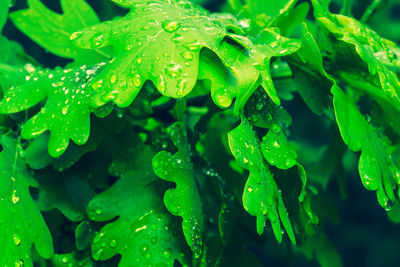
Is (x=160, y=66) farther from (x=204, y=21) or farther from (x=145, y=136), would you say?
(x=145, y=136)

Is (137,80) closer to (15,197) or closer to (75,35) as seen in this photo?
(75,35)

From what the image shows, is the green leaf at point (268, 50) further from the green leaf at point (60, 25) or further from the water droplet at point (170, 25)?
the green leaf at point (60, 25)

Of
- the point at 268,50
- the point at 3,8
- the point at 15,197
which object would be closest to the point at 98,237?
the point at 15,197

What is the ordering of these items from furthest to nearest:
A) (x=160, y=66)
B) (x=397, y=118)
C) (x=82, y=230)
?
(x=397, y=118) → (x=82, y=230) → (x=160, y=66)

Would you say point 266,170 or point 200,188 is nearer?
point 266,170

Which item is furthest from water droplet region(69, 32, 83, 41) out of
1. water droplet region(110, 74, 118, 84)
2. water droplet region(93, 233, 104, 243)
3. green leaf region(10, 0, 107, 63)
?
water droplet region(93, 233, 104, 243)

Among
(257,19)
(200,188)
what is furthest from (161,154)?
(257,19)
